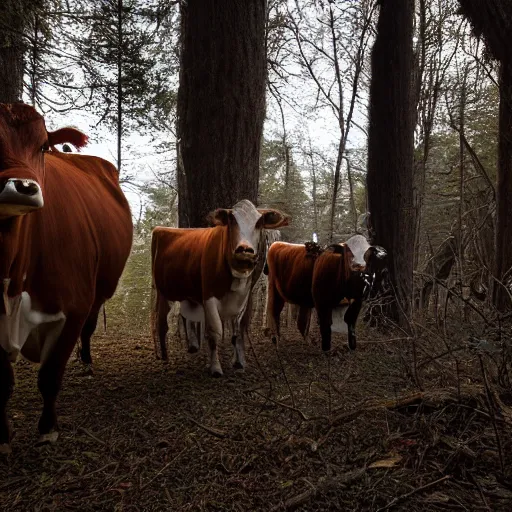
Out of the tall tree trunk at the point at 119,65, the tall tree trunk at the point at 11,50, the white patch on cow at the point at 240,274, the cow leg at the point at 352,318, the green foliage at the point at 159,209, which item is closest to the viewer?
the white patch on cow at the point at 240,274

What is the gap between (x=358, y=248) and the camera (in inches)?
216

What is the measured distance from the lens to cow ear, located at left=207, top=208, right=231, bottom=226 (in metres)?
4.13

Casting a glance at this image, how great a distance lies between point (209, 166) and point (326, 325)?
2.41 m

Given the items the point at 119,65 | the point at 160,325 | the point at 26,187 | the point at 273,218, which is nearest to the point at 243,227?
the point at 273,218

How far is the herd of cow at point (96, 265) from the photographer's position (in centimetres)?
244

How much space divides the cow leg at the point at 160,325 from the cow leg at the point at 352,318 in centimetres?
225

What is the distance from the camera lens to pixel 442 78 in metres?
9.02

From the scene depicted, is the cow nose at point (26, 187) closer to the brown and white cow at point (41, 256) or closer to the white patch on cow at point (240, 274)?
the brown and white cow at point (41, 256)

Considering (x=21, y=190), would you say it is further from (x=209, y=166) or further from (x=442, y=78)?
(x=442, y=78)

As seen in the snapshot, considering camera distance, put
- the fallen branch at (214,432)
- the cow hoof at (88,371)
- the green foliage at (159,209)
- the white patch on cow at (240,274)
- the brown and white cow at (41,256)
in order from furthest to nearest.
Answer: the green foliage at (159,209) → the cow hoof at (88,371) → the white patch on cow at (240,274) → the fallen branch at (214,432) → the brown and white cow at (41,256)

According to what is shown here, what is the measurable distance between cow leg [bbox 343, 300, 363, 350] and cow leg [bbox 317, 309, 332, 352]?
0.86 ft

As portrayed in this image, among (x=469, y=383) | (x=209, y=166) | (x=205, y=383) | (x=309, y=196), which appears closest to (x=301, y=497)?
(x=469, y=383)

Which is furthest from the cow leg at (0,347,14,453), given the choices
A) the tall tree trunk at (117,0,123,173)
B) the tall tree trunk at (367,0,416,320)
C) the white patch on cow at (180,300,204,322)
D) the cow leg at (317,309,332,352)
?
the tall tree trunk at (367,0,416,320)

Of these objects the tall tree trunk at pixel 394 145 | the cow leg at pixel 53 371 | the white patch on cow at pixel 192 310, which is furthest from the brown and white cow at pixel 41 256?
the tall tree trunk at pixel 394 145
